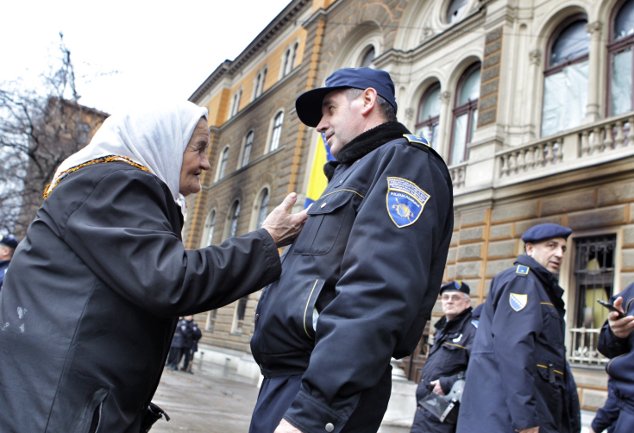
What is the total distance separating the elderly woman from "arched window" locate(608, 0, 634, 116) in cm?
1044

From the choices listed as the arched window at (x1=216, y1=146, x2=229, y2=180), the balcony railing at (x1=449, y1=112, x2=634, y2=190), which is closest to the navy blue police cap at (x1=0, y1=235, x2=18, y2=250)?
the balcony railing at (x1=449, y1=112, x2=634, y2=190)

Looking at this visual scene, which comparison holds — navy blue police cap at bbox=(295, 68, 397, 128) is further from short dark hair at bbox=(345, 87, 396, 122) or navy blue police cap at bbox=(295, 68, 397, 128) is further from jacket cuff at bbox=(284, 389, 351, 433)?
jacket cuff at bbox=(284, 389, 351, 433)

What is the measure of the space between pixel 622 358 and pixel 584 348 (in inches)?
229

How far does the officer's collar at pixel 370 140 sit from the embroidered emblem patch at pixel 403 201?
0.33 metres

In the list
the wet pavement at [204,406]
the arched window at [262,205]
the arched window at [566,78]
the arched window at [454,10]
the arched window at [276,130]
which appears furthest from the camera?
the arched window at [276,130]

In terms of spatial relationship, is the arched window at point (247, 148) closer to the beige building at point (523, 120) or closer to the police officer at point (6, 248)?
the beige building at point (523, 120)

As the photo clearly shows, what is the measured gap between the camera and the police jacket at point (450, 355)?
504 cm

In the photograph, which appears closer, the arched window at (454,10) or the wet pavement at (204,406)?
the wet pavement at (204,406)

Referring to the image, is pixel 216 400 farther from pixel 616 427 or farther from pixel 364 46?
pixel 364 46

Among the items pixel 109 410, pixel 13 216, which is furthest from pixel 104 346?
pixel 13 216

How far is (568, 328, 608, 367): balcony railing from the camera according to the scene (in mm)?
9086

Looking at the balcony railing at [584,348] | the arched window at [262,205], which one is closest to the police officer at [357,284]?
the balcony railing at [584,348]

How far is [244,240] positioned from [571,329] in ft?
29.4

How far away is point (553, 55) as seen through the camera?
40.3 ft
